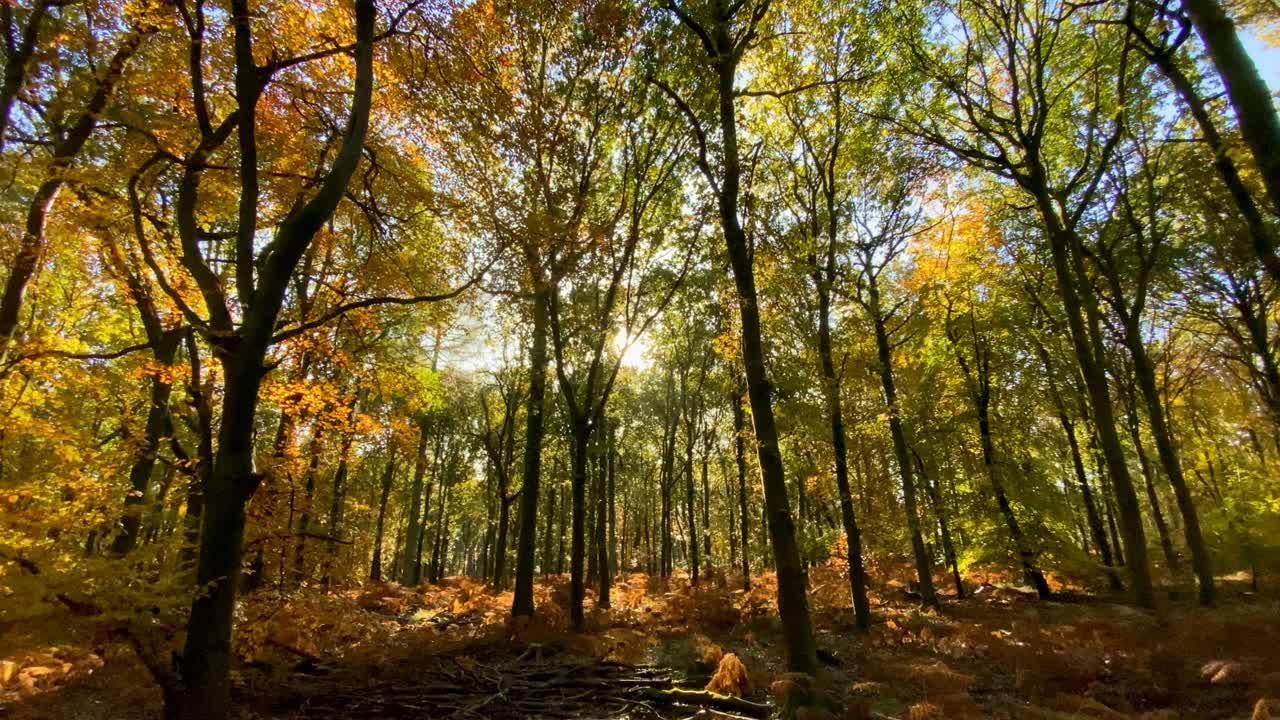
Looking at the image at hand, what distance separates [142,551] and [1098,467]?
3078 centimetres

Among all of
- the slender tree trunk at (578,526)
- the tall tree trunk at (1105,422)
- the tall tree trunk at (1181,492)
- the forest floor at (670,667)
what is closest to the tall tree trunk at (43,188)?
the forest floor at (670,667)

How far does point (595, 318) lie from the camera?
12625 millimetres

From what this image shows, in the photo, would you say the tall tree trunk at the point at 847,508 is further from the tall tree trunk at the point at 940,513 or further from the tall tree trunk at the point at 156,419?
the tall tree trunk at the point at 156,419

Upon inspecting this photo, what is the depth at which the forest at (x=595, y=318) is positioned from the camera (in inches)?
218

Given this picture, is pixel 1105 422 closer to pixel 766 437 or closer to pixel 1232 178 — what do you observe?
pixel 1232 178

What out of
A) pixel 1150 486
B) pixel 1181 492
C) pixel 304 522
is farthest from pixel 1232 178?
pixel 1150 486

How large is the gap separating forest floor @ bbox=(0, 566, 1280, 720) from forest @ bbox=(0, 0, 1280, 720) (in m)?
0.08

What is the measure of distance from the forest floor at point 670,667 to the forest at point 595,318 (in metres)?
0.08

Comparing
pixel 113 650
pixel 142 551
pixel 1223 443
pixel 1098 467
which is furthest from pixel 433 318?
pixel 1223 443

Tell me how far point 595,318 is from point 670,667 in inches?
291

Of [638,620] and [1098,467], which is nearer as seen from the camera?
[638,620]

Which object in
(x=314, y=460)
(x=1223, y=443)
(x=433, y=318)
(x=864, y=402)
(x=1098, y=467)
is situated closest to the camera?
(x=433, y=318)

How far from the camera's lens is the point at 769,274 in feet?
43.2

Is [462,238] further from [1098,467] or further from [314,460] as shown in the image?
[1098,467]
